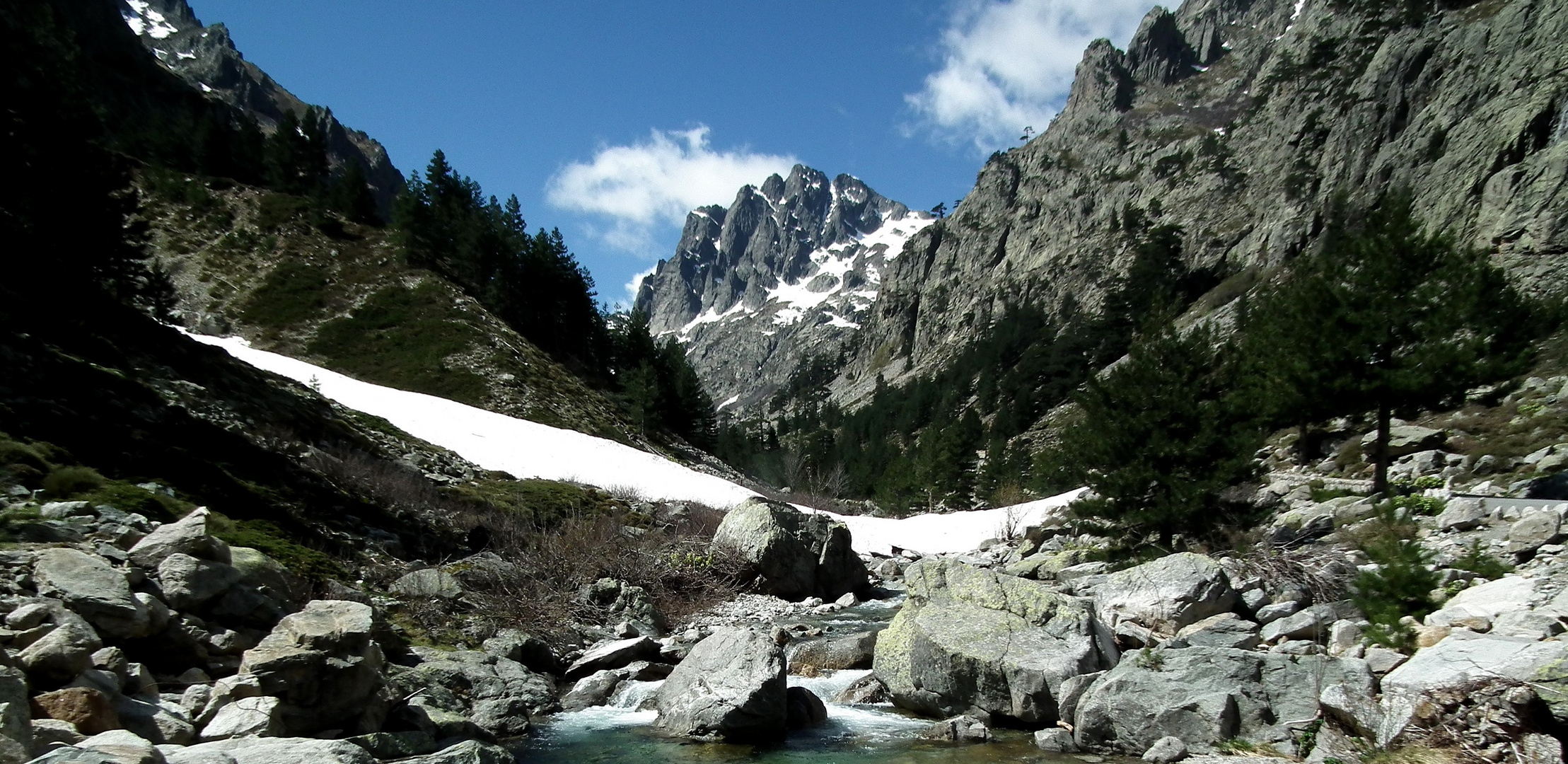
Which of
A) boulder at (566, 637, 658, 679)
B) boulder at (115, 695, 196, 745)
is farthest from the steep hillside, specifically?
boulder at (115, 695, 196, 745)

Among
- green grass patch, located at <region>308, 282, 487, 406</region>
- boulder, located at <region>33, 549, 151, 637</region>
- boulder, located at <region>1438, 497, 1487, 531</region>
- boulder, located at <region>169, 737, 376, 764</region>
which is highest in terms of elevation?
green grass patch, located at <region>308, 282, 487, 406</region>

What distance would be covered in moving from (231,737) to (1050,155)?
627 feet

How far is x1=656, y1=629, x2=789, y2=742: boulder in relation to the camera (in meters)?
9.00

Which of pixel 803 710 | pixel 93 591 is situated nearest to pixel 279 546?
pixel 93 591

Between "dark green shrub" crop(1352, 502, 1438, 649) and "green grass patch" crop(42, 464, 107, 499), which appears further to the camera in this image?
"green grass patch" crop(42, 464, 107, 499)

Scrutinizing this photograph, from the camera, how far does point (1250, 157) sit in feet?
370

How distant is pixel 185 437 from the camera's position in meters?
14.6

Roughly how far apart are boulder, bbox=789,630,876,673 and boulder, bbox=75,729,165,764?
9079 mm

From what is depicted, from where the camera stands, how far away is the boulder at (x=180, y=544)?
8.05 m

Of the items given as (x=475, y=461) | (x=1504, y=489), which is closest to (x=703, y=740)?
(x=1504, y=489)

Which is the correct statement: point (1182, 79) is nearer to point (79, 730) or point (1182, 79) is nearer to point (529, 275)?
point (529, 275)

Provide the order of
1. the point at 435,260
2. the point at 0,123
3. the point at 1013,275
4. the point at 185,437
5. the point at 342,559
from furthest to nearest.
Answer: the point at 1013,275, the point at 435,260, the point at 0,123, the point at 185,437, the point at 342,559

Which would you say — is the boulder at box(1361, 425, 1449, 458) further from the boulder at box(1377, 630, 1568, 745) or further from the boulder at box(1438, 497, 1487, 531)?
the boulder at box(1377, 630, 1568, 745)

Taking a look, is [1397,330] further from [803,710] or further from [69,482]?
[69,482]
